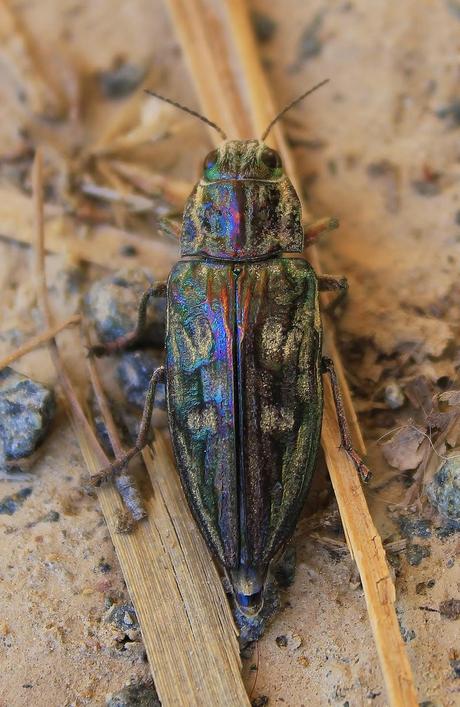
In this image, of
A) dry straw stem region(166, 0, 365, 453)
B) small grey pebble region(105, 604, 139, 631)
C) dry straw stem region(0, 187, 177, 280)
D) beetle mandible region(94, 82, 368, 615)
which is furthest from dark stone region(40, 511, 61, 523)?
dry straw stem region(166, 0, 365, 453)

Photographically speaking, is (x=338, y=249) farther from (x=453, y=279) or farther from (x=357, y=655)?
(x=357, y=655)

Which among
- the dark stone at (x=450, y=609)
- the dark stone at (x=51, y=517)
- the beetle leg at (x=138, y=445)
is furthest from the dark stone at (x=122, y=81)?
the dark stone at (x=450, y=609)

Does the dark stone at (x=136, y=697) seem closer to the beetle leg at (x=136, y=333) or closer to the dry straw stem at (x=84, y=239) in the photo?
the beetle leg at (x=136, y=333)

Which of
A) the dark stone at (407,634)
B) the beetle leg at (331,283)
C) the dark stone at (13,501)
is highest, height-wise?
the beetle leg at (331,283)

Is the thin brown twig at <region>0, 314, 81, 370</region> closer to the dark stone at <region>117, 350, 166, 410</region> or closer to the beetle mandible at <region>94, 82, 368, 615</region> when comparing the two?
the dark stone at <region>117, 350, 166, 410</region>

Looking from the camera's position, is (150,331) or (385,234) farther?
(385,234)

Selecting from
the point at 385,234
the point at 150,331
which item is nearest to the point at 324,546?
the point at 150,331
